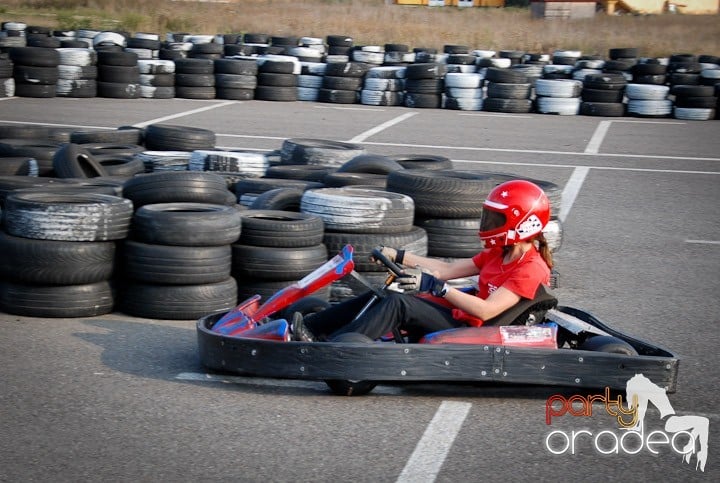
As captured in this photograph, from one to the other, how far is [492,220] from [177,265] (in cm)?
222

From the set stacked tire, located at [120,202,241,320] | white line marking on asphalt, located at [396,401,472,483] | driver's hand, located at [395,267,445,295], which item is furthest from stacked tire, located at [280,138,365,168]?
white line marking on asphalt, located at [396,401,472,483]

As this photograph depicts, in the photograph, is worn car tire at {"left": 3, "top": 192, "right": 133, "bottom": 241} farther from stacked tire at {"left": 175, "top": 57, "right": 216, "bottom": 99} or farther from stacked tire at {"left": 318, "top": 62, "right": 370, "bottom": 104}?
stacked tire at {"left": 318, "top": 62, "right": 370, "bottom": 104}

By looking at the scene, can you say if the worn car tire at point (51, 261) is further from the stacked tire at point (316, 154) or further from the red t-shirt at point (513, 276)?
the stacked tire at point (316, 154)

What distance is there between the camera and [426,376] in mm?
5062

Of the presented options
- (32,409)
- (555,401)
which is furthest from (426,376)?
(32,409)

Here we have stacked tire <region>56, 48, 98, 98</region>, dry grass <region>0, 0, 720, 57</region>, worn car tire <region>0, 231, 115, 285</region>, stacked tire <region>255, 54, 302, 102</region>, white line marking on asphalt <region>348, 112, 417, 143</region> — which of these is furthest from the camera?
dry grass <region>0, 0, 720, 57</region>

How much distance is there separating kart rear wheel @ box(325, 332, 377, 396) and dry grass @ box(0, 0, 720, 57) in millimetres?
28785

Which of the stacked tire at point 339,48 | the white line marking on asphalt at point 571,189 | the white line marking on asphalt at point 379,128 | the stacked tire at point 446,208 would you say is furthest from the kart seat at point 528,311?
the stacked tire at point 339,48

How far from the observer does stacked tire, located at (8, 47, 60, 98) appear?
63.0 ft

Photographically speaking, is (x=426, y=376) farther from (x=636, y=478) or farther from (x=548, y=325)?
(x=636, y=478)

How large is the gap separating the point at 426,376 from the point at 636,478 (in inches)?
47.6

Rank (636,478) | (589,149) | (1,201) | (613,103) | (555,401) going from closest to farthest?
(636,478)
(555,401)
(1,201)
(589,149)
(613,103)

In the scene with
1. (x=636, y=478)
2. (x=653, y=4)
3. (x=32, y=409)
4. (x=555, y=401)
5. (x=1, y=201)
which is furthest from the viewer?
(x=653, y=4)

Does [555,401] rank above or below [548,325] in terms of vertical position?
below
